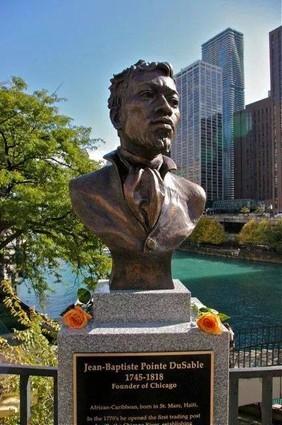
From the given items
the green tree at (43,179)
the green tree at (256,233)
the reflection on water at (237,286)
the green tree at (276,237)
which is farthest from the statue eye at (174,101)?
the green tree at (256,233)

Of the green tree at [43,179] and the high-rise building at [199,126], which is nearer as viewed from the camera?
the green tree at [43,179]

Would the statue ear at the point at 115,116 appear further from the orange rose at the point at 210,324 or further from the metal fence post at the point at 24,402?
the metal fence post at the point at 24,402

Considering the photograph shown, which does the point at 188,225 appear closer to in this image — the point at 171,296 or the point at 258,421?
the point at 171,296

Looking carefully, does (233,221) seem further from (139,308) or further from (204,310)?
(139,308)

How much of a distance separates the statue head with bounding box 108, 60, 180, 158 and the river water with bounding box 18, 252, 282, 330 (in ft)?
31.0

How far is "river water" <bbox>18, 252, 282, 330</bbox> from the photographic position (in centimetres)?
1836

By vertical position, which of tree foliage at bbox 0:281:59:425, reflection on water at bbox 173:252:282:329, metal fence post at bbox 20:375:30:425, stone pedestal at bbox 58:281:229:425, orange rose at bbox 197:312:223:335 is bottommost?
reflection on water at bbox 173:252:282:329

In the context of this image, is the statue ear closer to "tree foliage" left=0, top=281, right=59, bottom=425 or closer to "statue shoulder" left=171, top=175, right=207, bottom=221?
"statue shoulder" left=171, top=175, right=207, bottom=221

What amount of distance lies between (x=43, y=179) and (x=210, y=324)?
976 centimetres

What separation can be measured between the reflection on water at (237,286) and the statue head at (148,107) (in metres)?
15.3

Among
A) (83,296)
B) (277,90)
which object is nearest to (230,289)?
(83,296)

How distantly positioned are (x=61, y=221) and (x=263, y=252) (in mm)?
30804

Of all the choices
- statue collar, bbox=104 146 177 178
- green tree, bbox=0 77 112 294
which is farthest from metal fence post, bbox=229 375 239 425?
green tree, bbox=0 77 112 294

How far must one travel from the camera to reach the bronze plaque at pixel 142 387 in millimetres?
2227
